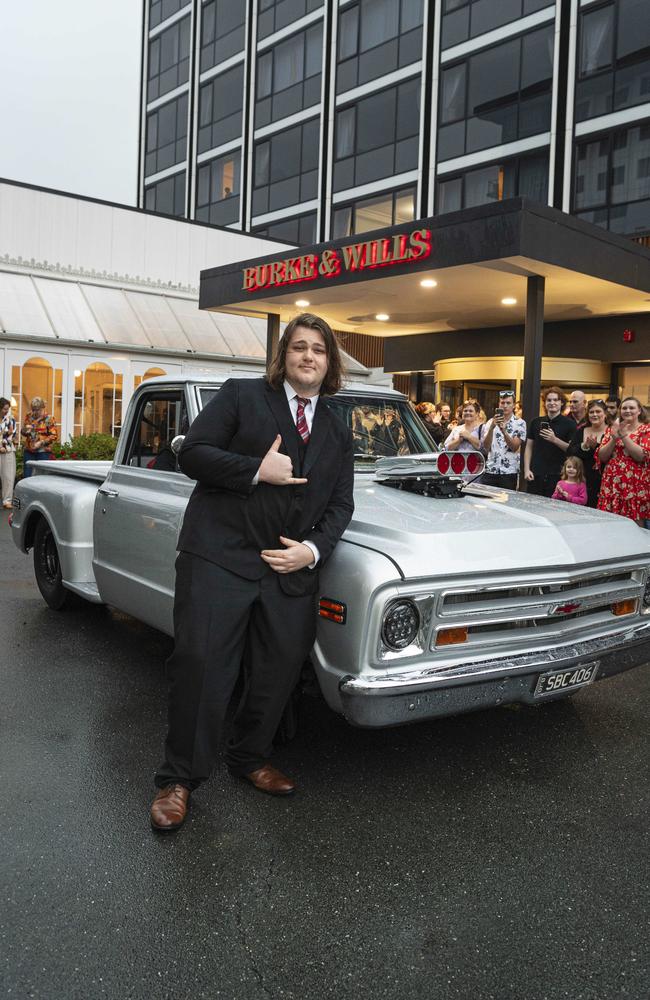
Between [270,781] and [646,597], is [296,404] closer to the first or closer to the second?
[270,781]

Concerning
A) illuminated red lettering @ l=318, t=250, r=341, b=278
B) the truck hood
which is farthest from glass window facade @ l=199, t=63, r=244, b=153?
the truck hood

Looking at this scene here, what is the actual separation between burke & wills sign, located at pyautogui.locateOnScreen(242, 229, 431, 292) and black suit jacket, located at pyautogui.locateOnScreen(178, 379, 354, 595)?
9927mm

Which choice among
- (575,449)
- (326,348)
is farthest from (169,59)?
(326,348)

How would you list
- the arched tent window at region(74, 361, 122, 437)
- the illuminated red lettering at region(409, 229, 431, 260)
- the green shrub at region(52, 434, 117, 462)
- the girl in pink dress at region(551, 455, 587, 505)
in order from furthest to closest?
the arched tent window at region(74, 361, 122, 437), the green shrub at region(52, 434, 117, 462), the illuminated red lettering at region(409, 229, 431, 260), the girl in pink dress at region(551, 455, 587, 505)

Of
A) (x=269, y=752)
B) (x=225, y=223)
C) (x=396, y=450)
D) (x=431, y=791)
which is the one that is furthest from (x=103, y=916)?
(x=225, y=223)

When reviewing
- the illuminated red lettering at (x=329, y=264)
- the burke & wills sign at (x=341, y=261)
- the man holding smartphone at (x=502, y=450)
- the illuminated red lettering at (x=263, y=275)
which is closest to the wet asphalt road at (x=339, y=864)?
the man holding smartphone at (x=502, y=450)

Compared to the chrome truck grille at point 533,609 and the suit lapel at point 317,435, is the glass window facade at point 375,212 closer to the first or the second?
the chrome truck grille at point 533,609

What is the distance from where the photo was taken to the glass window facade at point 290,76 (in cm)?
2977

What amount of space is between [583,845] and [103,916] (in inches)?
71.1

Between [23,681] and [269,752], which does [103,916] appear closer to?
[269,752]

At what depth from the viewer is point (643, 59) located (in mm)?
20641

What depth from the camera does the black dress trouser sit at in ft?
10.8

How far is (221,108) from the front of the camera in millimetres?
34094

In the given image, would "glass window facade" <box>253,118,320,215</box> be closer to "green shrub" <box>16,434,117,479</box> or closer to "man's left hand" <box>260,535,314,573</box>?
"green shrub" <box>16,434,117,479</box>
